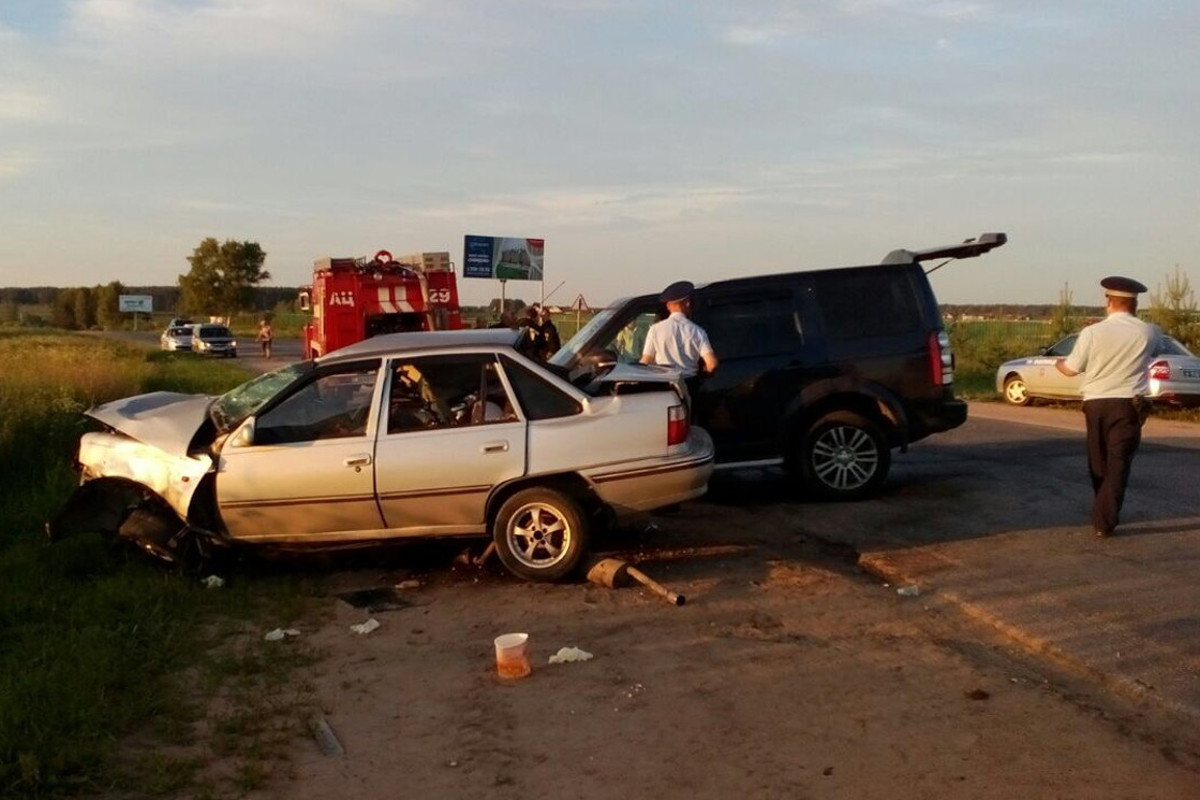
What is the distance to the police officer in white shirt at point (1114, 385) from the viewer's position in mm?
8062

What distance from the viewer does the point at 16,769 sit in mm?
4574

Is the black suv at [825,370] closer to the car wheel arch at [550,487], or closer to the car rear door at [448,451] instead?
the car rear door at [448,451]

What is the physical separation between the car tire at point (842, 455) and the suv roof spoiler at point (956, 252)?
1.51 metres

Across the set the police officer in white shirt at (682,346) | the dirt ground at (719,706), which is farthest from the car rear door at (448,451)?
the police officer in white shirt at (682,346)

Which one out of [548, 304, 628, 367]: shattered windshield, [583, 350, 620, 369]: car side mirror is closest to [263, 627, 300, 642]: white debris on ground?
[583, 350, 620, 369]: car side mirror

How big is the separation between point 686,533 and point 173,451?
3784mm

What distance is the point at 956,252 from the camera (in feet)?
34.7

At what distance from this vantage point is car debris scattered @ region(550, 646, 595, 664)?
19.6ft

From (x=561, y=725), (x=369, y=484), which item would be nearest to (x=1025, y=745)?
(x=561, y=725)

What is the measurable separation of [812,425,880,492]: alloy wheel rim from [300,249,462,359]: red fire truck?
10.0 metres

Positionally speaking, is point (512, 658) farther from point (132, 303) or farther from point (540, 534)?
point (132, 303)

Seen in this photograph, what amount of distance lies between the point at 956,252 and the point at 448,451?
18.1ft

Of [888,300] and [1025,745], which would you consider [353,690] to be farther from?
[888,300]

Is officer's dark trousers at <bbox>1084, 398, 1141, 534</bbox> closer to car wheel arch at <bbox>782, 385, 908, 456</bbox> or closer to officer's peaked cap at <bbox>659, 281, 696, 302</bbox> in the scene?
car wheel arch at <bbox>782, 385, 908, 456</bbox>
